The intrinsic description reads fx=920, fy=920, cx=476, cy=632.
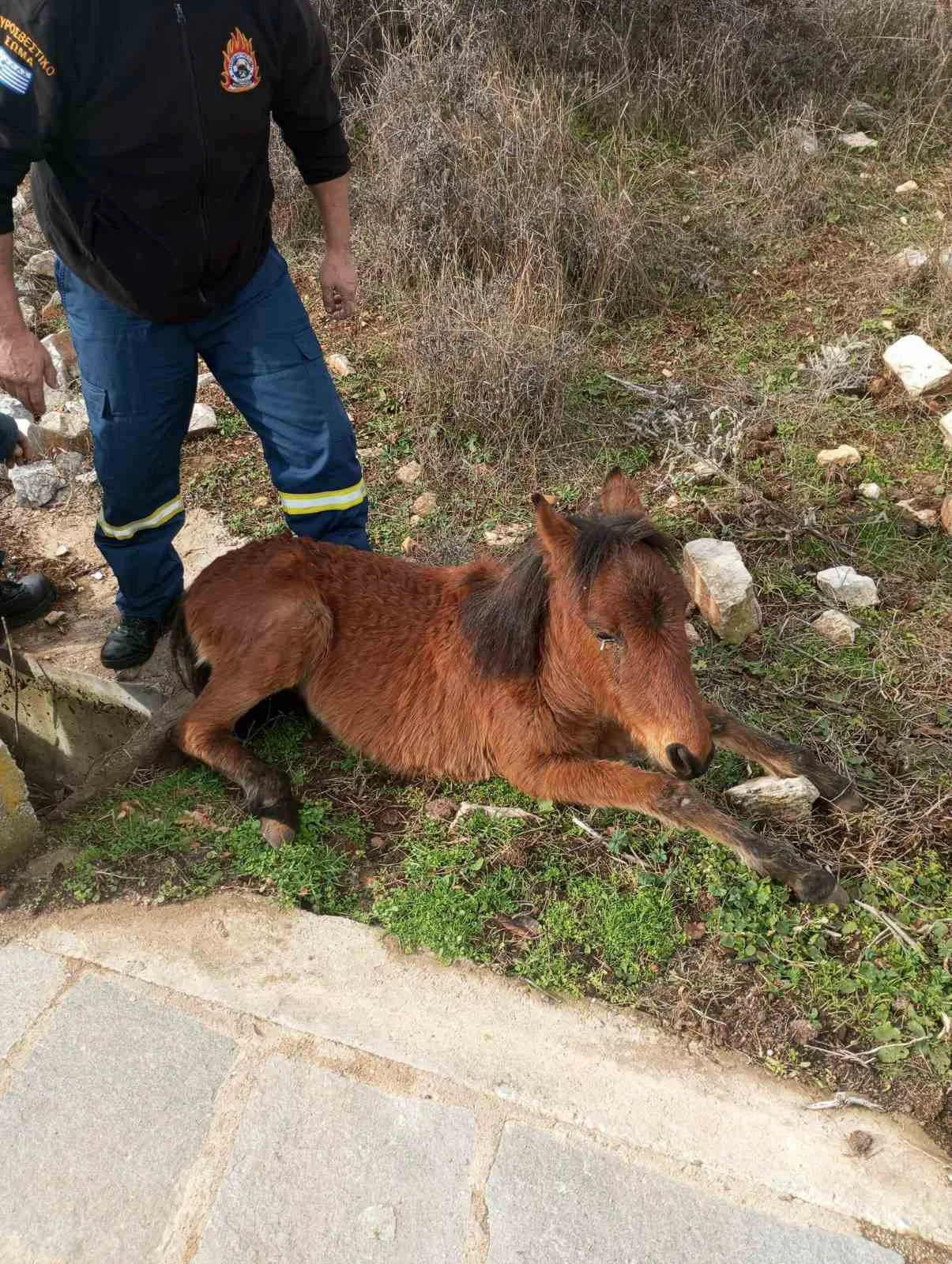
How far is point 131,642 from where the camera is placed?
4.10 metres

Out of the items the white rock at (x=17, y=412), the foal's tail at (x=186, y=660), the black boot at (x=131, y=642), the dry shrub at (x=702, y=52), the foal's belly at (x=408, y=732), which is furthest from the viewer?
the dry shrub at (x=702, y=52)

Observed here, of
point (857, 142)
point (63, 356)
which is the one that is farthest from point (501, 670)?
point (857, 142)

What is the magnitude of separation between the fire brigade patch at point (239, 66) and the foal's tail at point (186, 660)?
189cm

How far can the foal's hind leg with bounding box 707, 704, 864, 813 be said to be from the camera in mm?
3256

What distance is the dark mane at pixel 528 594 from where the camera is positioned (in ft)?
9.35

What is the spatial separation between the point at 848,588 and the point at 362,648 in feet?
7.34

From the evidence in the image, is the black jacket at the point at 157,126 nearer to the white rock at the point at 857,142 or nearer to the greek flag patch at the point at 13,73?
the greek flag patch at the point at 13,73

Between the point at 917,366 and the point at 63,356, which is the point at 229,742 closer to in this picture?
the point at 63,356

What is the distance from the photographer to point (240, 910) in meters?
3.02

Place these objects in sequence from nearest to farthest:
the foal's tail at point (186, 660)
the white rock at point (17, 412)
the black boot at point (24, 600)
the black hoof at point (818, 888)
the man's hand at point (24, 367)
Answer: the black hoof at point (818, 888), the man's hand at point (24, 367), the foal's tail at point (186, 660), the black boot at point (24, 600), the white rock at point (17, 412)

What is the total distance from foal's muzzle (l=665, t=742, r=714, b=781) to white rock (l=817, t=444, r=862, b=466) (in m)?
2.83

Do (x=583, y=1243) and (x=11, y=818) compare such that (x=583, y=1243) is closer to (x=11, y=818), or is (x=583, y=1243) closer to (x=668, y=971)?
(x=668, y=971)

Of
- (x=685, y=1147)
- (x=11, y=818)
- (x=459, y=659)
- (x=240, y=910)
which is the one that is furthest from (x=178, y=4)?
(x=685, y=1147)

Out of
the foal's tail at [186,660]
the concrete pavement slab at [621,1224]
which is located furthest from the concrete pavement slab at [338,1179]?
the foal's tail at [186,660]
